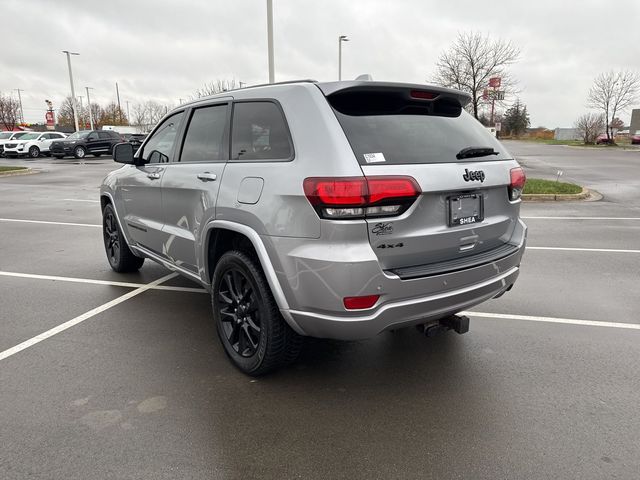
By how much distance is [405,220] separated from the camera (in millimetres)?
2639

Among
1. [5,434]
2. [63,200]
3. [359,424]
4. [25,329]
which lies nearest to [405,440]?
[359,424]

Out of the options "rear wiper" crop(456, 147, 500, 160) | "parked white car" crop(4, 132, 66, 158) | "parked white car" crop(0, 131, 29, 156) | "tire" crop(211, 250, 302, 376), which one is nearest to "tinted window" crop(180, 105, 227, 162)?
"tire" crop(211, 250, 302, 376)

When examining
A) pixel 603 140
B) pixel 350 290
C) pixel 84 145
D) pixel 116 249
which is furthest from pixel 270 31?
pixel 603 140

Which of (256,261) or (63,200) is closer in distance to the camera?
(256,261)

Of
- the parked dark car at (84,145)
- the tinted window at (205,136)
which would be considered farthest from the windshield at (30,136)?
the tinted window at (205,136)

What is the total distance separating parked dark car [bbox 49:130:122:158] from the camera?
1154 inches

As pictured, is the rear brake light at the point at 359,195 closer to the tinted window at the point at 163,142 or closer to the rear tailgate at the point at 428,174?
the rear tailgate at the point at 428,174

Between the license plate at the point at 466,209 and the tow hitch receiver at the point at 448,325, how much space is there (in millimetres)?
701

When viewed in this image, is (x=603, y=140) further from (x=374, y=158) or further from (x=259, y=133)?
(x=374, y=158)

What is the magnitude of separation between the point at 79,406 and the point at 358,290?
6.15ft

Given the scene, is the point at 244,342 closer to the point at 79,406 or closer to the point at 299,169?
the point at 79,406

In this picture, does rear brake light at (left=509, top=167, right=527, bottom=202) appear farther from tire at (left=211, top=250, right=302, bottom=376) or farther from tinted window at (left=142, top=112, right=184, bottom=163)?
tinted window at (left=142, top=112, right=184, bottom=163)

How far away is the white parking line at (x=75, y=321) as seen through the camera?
147 inches

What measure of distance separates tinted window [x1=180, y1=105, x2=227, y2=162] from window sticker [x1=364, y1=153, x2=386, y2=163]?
4.03 ft
